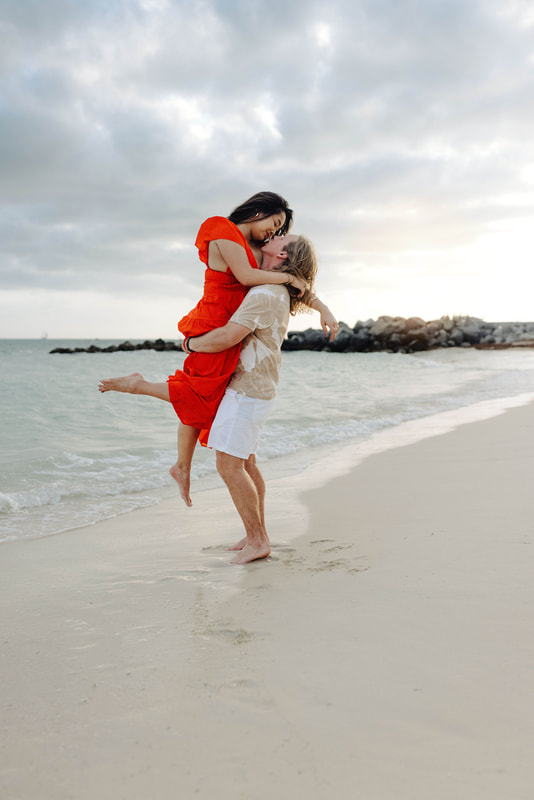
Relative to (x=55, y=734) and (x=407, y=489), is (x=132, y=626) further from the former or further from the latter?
(x=407, y=489)

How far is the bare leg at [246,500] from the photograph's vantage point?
3.14m

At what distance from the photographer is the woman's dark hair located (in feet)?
10.7

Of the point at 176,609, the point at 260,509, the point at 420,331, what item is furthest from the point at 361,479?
the point at 420,331

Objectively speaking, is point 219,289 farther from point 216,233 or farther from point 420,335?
point 420,335

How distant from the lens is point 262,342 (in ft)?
10.5

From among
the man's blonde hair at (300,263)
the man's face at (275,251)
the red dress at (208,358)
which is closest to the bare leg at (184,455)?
the red dress at (208,358)

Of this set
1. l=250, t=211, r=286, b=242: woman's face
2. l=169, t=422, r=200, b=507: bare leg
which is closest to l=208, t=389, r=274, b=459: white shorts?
l=169, t=422, r=200, b=507: bare leg

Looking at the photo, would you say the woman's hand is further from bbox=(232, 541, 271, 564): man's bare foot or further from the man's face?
bbox=(232, 541, 271, 564): man's bare foot

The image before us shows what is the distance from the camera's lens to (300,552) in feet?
10.5

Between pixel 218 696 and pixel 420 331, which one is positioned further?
pixel 420 331

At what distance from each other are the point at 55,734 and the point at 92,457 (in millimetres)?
5138

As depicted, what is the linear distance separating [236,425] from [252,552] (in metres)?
0.64

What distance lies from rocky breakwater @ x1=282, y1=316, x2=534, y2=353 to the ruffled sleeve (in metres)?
37.1

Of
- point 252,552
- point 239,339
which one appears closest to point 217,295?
point 239,339
